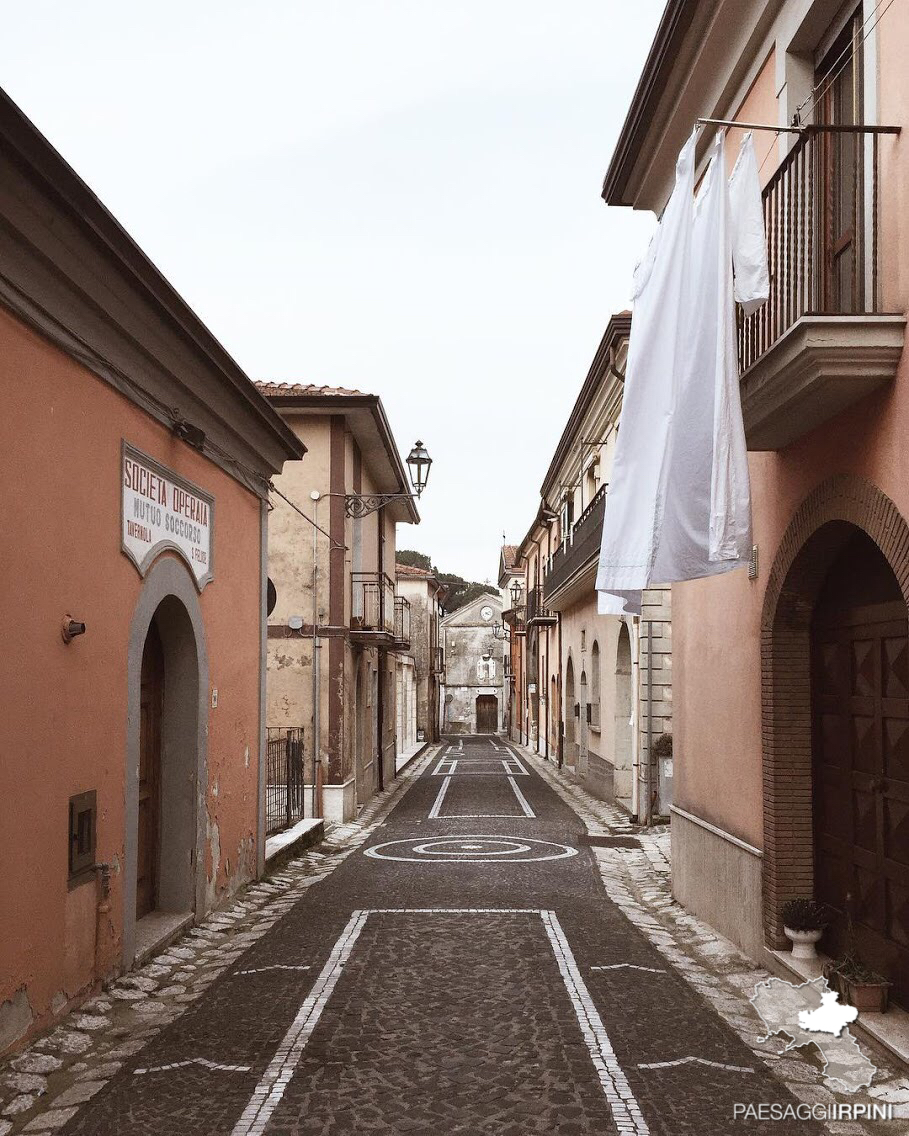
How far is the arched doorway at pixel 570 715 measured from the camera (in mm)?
26167

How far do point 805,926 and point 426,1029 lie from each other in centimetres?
256

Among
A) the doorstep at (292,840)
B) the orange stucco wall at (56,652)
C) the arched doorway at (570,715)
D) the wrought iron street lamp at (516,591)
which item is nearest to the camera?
the orange stucco wall at (56,652)

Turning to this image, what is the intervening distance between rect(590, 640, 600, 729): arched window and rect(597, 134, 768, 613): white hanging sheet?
48.9 feet

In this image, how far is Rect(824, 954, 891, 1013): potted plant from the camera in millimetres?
5656

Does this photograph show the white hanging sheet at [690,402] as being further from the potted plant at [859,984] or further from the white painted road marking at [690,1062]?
the white painted road marking at [690,1062]

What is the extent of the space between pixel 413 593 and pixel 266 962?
38177 millimetres

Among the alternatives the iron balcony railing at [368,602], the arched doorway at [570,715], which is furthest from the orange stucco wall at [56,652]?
the arched doorway at [570,715]

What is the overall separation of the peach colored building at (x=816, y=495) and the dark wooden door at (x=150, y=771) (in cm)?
464

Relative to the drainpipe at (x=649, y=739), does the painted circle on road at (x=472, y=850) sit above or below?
below

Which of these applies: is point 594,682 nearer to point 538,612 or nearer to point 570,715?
point 570,715

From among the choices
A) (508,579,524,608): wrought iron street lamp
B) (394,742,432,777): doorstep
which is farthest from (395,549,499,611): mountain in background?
(394,742,432,777): doorstep

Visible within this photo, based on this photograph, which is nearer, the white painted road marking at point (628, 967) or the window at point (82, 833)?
the window at point (82, 833)

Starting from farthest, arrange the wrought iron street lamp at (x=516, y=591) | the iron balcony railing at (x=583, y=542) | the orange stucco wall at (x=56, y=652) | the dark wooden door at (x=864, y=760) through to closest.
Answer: the wrought iron street lamp at (x=516, y=591) → the iron balcony railing at (x=583, y=542) → the dark wooden door at (x=864, y=760) → the orange stucco wall at (x=56, y=652)

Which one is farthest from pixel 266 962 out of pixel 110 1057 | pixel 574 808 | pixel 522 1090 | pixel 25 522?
pixel 574 808
